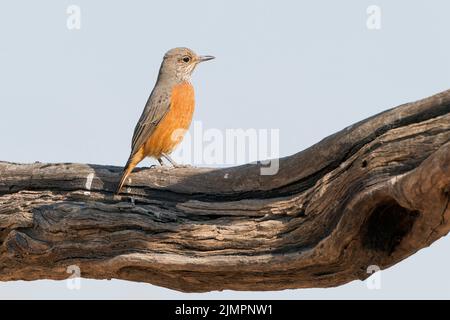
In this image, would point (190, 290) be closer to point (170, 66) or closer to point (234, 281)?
point (234, 281)

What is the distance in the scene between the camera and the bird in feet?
30.8

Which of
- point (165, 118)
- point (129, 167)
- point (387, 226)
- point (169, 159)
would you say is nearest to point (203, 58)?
point (165, 118)

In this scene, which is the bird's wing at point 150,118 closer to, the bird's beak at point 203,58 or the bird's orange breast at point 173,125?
the bird's orange breast at point 173,125

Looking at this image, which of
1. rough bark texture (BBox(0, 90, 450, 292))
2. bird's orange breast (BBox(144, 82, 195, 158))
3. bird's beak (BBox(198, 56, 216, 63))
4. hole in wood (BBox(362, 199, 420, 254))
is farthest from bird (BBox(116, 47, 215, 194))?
hole in wood (BBox(362, 199, 420, 254))

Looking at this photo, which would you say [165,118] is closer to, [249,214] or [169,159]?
[169,159]

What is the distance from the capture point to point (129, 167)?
831cm

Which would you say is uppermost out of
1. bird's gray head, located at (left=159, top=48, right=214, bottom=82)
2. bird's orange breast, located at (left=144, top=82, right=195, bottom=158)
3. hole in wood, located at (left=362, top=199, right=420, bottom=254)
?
bird's gray head, located at (left=159, top=48, right=214, bottom=82)

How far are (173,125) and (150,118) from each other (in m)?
0.28

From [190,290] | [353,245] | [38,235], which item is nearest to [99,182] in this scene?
[38,235]

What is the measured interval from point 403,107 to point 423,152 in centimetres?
52

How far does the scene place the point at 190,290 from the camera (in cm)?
773

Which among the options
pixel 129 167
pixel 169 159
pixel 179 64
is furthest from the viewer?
pixel 179 64

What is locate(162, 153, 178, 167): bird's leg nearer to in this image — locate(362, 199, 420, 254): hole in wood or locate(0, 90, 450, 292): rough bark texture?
locate(0, 90, 450, 292): rough bark texture

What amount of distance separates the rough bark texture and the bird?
996mm
